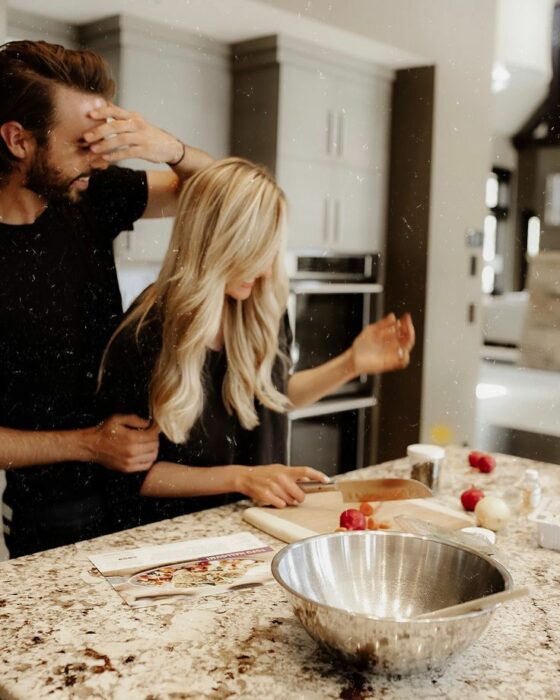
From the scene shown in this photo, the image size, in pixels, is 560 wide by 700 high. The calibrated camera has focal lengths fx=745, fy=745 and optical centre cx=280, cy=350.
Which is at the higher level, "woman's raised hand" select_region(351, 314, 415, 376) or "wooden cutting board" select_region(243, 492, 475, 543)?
"woman's raised hand" select_region(351, 314, 415, 376)

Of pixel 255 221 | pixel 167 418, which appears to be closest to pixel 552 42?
pixel 255 221

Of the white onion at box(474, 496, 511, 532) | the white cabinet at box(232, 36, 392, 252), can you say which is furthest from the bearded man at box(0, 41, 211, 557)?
the white onion at box(474, 496, 511, 532)

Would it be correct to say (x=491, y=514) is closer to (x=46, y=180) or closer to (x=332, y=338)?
(x=332, y=338)

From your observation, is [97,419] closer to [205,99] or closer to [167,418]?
[167,418]

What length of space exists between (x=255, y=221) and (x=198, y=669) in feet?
3.40

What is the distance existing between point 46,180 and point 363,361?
915 millimetres

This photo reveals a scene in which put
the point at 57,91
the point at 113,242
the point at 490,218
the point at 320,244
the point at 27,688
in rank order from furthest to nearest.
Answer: the point at 490,218
the point at 320,244
the point at 113,242
the point at 57,91
the point at 27,688

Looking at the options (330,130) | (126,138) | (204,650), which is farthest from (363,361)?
(204,650)

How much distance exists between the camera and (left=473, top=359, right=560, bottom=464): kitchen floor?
6.68 ft

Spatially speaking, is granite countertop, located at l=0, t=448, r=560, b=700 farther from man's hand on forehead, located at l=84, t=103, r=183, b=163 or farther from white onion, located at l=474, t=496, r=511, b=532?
man's hand on forehead, located at l=84, t=103, r=183, b=163

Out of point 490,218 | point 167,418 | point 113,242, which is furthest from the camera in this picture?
point 490,218

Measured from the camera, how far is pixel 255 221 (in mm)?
1636

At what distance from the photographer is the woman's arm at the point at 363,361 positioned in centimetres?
184

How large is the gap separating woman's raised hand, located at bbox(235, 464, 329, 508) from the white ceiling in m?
0.91
